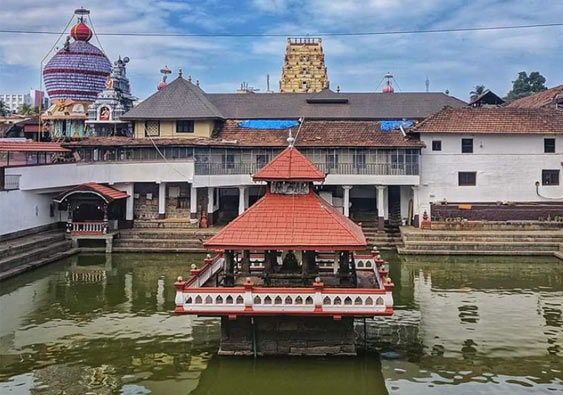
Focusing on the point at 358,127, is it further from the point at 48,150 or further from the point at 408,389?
the point at 408,389

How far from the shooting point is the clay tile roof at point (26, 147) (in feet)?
83.6

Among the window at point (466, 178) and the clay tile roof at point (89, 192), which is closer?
the clay tile roof at point (89, 192)

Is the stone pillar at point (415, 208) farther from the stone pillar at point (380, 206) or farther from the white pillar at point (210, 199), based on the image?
the white pillar at point (210, 199)

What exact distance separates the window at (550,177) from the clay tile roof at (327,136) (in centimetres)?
700

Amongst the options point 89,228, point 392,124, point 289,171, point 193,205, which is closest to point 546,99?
point 392,124

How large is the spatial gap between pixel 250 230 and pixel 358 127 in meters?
20.5

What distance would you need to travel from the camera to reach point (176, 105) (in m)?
32.1


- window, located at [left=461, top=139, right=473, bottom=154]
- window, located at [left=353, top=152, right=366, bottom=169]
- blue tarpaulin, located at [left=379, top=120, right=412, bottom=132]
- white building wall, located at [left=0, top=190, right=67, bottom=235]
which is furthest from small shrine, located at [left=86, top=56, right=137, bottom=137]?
window, located at [left=461, top=139, right=473, bottom=154]

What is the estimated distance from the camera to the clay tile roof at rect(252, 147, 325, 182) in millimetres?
12321

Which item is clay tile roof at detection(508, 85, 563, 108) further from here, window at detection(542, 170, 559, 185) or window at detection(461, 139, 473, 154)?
window at detection(461, 139, 473, 154)

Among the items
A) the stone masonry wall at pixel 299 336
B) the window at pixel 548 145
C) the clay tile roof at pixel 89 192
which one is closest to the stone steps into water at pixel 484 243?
the window at pixel 548 145

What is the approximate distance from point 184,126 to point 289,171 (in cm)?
2035

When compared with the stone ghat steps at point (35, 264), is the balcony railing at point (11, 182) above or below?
above

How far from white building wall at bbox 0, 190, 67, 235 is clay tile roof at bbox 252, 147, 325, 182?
50.3 ft
